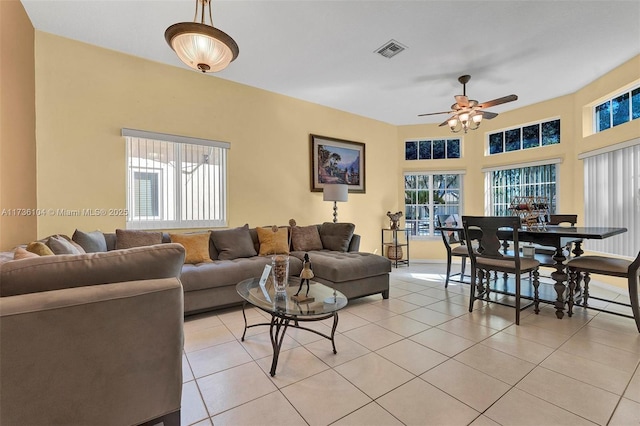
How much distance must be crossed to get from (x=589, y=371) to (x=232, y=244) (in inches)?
131

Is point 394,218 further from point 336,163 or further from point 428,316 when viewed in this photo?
point 428,316

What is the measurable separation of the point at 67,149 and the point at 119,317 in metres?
2.85

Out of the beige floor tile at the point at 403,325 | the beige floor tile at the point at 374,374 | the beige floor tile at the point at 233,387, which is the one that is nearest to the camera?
the beige floor tile at the point at 233,387

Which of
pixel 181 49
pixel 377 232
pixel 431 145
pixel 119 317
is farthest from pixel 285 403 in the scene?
pixel 431 145

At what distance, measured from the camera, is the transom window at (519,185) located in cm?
473

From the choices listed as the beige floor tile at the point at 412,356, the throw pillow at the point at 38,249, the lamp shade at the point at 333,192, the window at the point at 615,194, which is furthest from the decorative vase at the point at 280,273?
the window at the point at 615,194

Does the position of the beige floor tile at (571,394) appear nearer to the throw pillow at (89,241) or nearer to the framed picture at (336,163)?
the throw pillow at (89,241)

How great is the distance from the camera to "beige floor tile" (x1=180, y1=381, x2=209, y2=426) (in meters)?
1.45

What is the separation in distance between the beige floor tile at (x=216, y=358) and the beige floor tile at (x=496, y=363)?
5.16 ft

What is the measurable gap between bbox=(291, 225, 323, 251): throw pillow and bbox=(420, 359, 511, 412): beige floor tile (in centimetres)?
244

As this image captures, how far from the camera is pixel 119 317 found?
1.14 meters

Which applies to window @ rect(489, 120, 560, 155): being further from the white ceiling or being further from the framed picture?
the framed picture

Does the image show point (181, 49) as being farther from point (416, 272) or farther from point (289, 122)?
point (416, 272)

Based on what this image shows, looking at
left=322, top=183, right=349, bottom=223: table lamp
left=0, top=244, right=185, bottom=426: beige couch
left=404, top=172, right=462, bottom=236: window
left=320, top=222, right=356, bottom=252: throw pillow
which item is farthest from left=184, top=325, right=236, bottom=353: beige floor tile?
left=404, top=172, right=462, bottom=236: window
